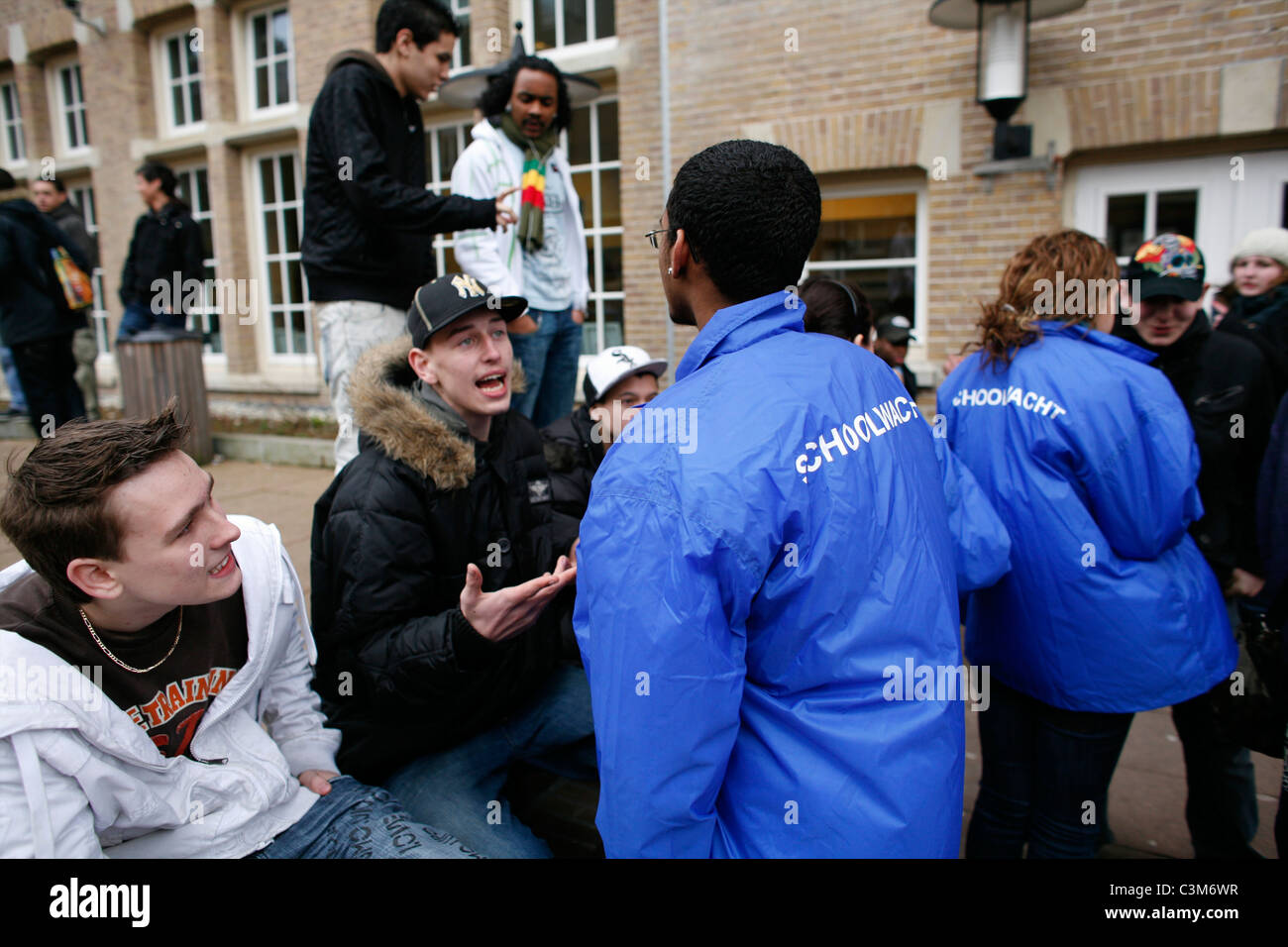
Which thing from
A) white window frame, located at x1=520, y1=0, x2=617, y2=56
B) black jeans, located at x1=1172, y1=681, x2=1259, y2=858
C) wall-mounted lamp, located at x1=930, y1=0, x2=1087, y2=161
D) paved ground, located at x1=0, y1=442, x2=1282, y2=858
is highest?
white window frame, located at x1=520, y1=0, x2=617, y2=56

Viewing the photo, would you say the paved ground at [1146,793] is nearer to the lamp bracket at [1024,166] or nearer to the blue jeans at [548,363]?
the blue jeans at [548,363]

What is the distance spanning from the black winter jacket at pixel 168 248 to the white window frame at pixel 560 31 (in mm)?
3593

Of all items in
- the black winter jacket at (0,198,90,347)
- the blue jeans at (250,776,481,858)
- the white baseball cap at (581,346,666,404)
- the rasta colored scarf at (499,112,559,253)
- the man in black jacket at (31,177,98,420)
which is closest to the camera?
the blue jeans at (250,776,481,858)

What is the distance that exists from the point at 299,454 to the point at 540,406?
4.40 metres

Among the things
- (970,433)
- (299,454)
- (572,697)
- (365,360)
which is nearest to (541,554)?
(572,697)

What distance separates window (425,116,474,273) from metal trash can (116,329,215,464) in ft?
8.93

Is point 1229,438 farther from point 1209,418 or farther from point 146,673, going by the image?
point 146,673

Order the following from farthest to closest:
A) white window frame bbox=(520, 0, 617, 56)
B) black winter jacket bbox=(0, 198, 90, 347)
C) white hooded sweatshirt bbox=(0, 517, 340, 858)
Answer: white window frame bbox=(520, 0, 617, 56) < black winter jacket bbox=(0, 198, 90, 347) < white hooded sweatshirt bbox=(0, 517, 340, 858)

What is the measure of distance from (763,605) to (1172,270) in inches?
96.8

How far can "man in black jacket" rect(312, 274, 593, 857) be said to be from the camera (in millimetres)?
2205
